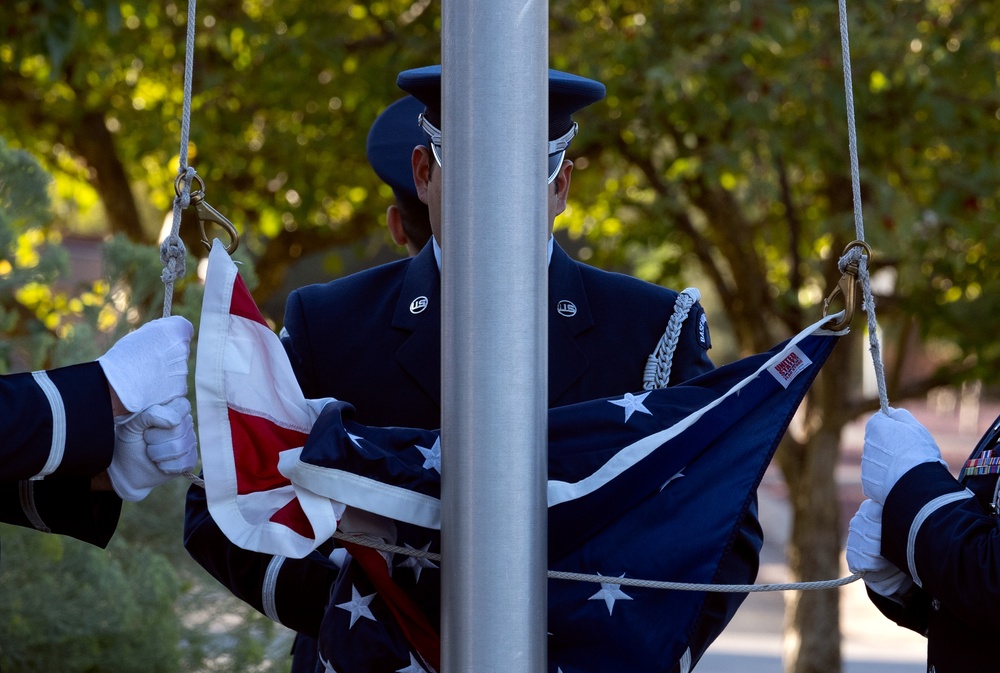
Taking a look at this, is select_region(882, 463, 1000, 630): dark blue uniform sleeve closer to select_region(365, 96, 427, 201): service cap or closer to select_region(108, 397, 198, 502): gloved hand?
select_region(108, 397, 198, 502): gloved hand

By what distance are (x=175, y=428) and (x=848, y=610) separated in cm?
945

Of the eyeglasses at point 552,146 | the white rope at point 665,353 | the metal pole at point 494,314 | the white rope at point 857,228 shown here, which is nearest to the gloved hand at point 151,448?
the metal pole at point 494,314

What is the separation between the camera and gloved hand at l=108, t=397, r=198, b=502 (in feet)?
4.98

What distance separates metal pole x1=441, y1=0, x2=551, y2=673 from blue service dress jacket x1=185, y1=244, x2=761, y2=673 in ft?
1.95

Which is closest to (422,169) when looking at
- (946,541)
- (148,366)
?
(148,366)

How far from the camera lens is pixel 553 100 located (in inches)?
72.4

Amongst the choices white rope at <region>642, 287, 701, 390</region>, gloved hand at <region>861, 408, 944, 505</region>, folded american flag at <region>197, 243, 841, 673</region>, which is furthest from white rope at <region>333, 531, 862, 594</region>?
white rope at <region>642, 287, 701, 390</region>

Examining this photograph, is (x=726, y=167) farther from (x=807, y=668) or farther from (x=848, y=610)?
(x=848, y=610)

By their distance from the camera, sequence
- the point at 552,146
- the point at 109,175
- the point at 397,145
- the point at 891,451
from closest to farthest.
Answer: the point at 891,451 < the point at 552,146 < the point at 397,145 < the point at 109,175

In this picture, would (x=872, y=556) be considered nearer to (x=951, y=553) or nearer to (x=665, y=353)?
(x=951, y=553)

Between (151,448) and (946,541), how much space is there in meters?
0.98

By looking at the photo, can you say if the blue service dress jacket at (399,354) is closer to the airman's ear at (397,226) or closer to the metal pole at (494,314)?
the airman's ear at (397,226)

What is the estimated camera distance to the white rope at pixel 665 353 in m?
1.86

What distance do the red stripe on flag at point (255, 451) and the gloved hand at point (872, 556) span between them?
0.74 meters
